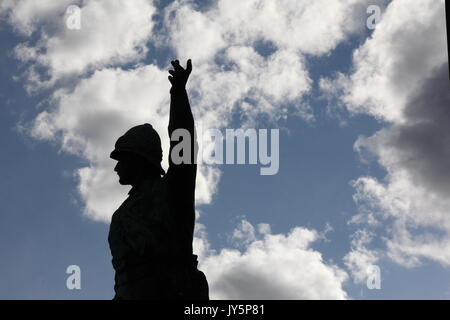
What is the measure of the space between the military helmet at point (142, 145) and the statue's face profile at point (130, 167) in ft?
0.33

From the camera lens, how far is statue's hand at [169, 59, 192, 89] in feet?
31.2

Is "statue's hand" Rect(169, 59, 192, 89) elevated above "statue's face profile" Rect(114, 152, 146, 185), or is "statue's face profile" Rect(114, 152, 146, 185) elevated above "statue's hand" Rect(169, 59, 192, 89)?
"statue's hand" Rect(169, 59, 192, 89)

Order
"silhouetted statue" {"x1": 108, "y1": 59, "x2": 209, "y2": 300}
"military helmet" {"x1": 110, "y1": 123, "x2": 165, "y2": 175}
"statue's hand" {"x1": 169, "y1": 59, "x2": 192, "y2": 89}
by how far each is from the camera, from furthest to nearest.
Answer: "military helmet" {"x1": 110, "y1": 123, "x2": 165, "y2": 175} < "statue's hand" {"x1": 169, "y1": 59, "x2": 192, "y2": 89} < "silhouetted statue" {"x1": 108, "y1": 59, "x2": 209, "y2": 300}

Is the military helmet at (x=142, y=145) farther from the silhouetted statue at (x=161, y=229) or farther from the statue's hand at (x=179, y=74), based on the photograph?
the statue's hand at (x=179, y=74)

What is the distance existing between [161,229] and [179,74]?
6.91 ft

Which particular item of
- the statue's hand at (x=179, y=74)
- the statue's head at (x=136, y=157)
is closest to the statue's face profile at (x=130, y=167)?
the statue's head at (x=136, y=157)

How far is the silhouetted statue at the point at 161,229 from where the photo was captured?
9.06 metres

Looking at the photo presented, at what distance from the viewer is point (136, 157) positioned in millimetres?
10125

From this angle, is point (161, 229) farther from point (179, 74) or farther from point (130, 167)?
point (179, 74)

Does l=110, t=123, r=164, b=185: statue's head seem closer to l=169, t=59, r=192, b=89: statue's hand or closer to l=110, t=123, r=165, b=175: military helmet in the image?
l=110, t=123, r=165, b=175: military helmet

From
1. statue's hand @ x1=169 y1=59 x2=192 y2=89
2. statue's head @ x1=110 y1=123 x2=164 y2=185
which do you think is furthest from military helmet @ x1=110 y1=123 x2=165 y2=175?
statue's hand @ x1=169 y1=59 x2=192 y2=89

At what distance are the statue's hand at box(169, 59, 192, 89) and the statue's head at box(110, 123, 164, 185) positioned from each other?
103cm
